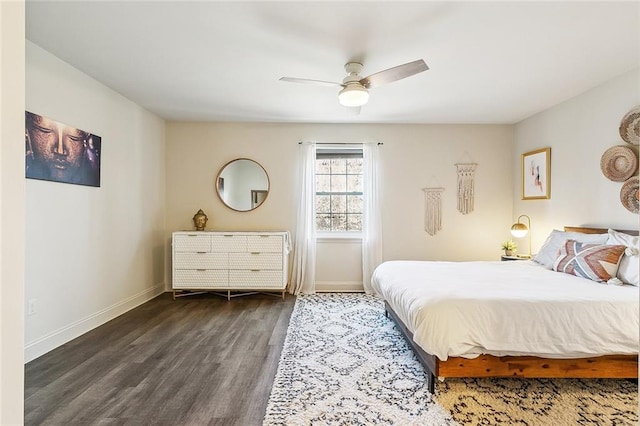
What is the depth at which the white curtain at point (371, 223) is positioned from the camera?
498 cm

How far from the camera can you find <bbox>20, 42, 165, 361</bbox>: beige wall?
9.07ft

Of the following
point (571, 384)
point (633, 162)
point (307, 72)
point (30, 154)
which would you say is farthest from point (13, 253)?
point (633, 162)

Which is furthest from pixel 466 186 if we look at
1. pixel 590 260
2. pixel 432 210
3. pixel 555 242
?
pixel 590 260

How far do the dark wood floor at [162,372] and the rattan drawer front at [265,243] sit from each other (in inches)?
37.6

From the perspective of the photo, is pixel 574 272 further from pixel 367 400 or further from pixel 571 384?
pixel 367 400

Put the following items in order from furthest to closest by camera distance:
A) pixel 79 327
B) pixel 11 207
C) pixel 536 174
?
pixel 536 174 → pixel 79 327 → pixel 11 207

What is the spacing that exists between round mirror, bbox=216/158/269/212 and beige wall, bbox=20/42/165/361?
0.90m

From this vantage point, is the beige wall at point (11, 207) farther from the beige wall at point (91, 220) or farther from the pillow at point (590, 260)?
the pillow at point (590, 260)

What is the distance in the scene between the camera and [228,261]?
4.57 metres

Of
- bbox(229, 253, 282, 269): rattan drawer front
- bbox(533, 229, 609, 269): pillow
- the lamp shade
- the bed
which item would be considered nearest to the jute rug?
the bed

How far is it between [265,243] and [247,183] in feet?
3.42

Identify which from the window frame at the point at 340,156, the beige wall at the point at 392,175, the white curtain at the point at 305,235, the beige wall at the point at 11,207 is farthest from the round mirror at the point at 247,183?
the beige wall at the point at 11,207

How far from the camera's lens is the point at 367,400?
214 centimetres

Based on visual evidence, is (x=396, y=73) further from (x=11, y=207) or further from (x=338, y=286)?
(x=338, y=286)
